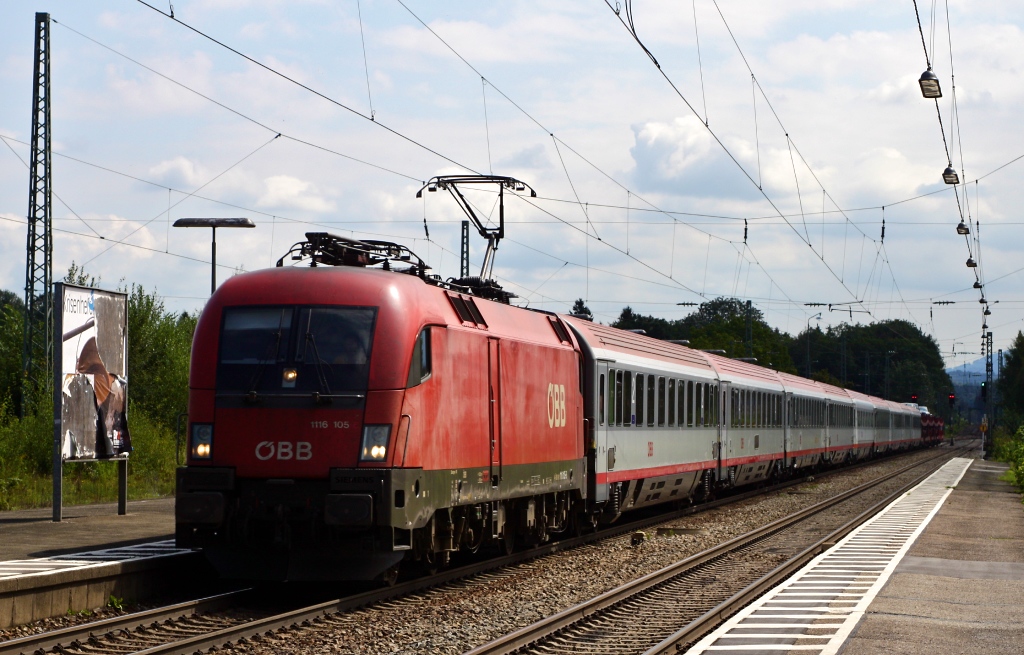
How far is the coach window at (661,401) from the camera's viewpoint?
2428 centimetres

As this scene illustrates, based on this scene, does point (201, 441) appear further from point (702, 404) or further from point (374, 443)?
point (702, 404)

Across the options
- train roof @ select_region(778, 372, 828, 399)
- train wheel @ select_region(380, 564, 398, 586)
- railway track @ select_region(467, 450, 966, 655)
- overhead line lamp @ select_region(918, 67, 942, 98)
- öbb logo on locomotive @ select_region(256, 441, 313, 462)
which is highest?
overhead line lamp @ select_region(918, 67, 942, 98)

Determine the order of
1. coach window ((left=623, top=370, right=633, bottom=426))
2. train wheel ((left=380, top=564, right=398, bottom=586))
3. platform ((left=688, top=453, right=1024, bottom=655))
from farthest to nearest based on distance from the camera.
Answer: coach window ((left=623, top=370, right=633, bottom=426)) < train wheel ((left=380, top=564, right=398, bottom=586)) < platform ((left=688, top=453, right=1024, bottom=655))

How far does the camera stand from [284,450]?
12.5m

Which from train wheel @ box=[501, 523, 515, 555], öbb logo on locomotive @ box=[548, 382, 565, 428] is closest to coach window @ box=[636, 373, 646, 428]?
öbb logo on locomotive @ box=[548, 382, 565, 428]

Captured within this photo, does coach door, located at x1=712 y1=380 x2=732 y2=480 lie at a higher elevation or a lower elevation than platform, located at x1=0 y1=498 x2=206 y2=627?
higher

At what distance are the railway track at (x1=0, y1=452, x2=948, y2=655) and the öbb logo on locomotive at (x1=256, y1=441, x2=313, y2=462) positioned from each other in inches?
55.2

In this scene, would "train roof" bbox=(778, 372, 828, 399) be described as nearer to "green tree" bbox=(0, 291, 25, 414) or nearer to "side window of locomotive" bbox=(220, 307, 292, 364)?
"green tree" bbox=(0, 291, 25, 414)

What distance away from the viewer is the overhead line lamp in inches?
837

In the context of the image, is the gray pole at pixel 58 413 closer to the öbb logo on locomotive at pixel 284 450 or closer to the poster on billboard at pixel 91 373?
the poster on billboard at pixel 91 373

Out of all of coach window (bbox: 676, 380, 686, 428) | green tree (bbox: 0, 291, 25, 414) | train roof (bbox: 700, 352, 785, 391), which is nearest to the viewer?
coach window (bbox: 676, 380, 686, 428)

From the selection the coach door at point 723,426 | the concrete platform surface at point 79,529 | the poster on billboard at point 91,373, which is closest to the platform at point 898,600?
the coach door at point 723,426

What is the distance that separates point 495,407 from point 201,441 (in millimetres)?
3963

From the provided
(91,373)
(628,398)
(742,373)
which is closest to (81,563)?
(91,373)
